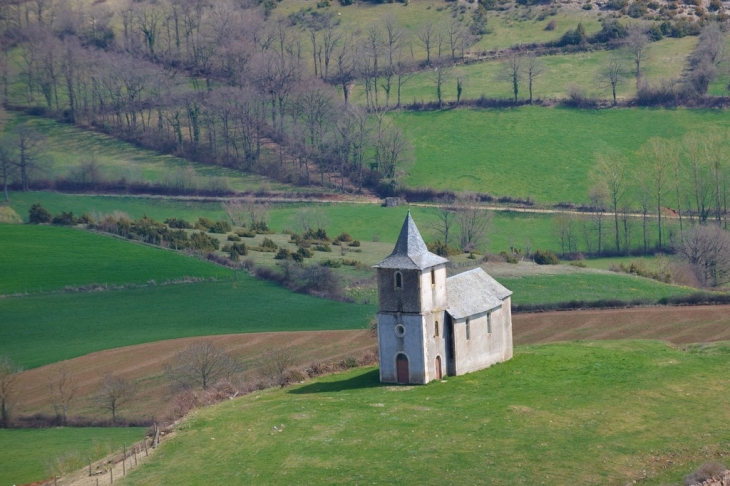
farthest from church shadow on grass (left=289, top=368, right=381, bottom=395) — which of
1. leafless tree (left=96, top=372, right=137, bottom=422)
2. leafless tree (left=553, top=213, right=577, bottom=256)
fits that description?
leafless tree (left=553, top=213, right=577, bottom=256)

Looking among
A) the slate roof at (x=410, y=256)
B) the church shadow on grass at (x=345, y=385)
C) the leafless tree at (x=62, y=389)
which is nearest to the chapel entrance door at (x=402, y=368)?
the church shadow on grass at (x=345, y=385)

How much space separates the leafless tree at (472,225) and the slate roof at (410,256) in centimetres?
5959

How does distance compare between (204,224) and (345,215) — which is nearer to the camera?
(204,224)

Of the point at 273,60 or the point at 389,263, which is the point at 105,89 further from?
the point at 389,263

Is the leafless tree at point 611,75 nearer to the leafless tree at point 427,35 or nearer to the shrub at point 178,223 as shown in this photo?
the leafless tree at point 427,35

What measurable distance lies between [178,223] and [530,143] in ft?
172

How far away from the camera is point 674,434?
6406 centimetres

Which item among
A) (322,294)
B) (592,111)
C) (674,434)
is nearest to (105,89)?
(592,111)

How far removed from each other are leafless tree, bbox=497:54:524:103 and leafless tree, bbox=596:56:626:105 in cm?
1113

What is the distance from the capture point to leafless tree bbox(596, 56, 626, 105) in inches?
6875

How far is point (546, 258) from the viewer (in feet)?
412

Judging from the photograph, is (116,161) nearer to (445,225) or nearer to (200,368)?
(445,225)

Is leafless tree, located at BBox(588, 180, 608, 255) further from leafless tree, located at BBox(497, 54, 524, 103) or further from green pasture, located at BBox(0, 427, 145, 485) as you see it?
green pasture, located at BBox(0, 427, 145, 485)

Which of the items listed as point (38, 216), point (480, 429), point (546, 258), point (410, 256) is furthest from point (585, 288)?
point (38, 216)
